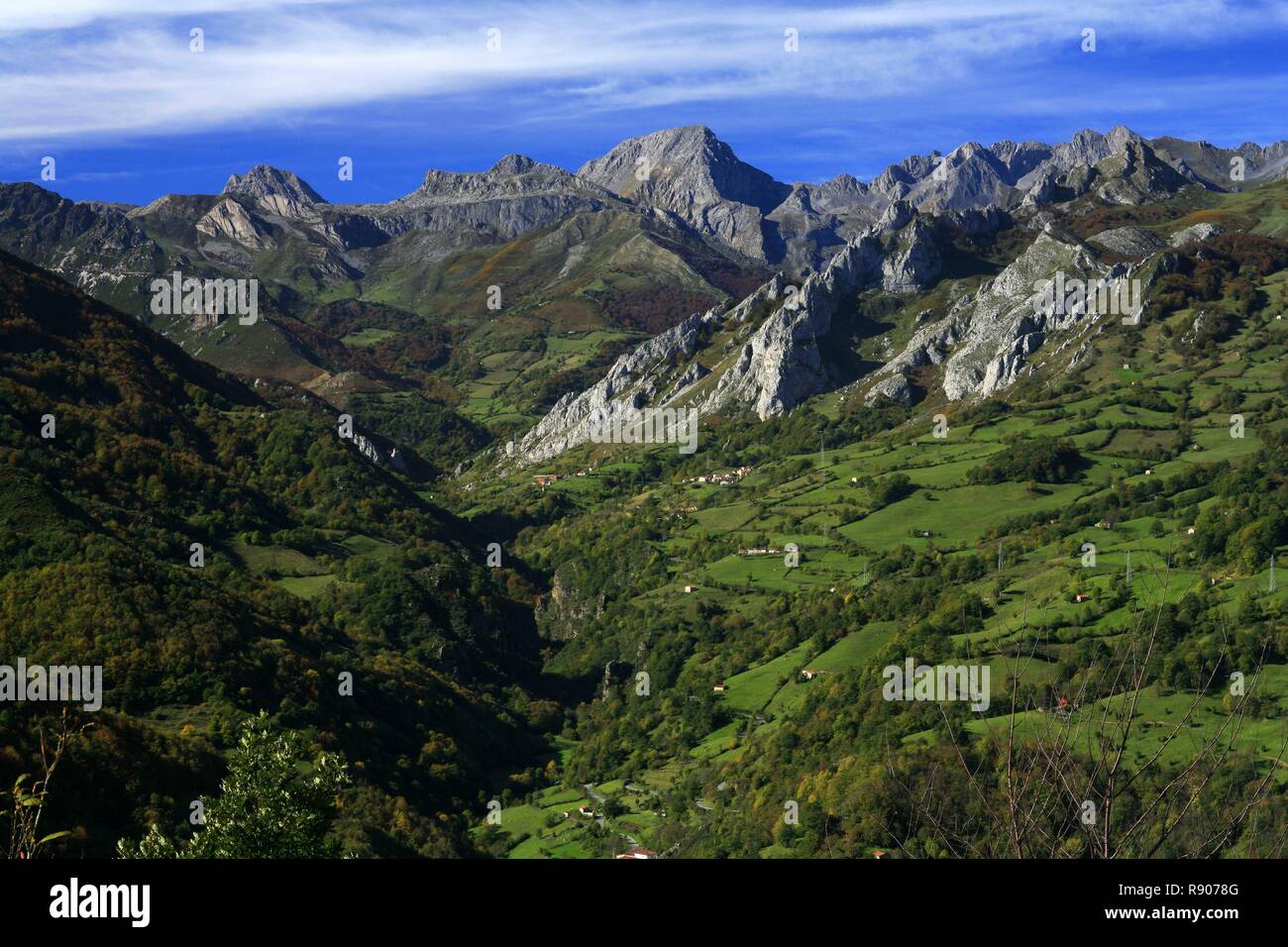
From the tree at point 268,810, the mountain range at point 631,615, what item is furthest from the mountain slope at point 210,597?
the tree at point 268,810

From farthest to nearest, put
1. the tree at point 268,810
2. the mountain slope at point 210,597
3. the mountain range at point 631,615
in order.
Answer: the mountain slope at point 210,597 < the mountain range at point 631,615 < the tree at point 268,810

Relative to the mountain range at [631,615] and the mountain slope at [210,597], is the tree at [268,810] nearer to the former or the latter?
the mountain range at [631,615]

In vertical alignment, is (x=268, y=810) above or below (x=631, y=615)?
above

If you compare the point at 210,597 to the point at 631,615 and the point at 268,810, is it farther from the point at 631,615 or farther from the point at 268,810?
the point at 268,810

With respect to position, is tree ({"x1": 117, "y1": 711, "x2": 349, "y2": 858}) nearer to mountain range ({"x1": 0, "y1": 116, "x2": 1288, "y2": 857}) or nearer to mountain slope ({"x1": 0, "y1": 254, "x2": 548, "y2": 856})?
mountain range ({"x1": 0, "y1": 116, "x2": 1288, "y2": 857})

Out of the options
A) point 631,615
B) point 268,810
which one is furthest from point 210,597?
point 268,810

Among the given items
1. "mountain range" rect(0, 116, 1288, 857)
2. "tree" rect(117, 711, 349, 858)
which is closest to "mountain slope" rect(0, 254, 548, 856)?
"mountain range" rect(0, 116, 1288, 857)
